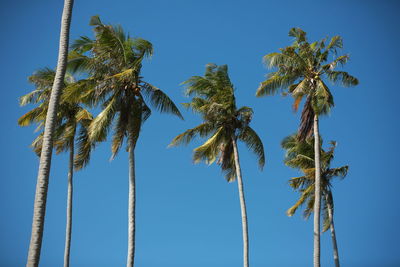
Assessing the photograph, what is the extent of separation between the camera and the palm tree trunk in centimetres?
1123

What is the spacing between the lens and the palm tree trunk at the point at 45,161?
11.2 meters

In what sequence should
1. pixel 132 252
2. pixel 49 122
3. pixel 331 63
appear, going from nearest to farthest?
1. pixel 49 122
2. pixel 132 252
3. pixel 331 63

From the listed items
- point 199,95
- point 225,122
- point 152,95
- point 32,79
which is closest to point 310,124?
point 225,122

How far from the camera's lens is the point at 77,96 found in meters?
19.3

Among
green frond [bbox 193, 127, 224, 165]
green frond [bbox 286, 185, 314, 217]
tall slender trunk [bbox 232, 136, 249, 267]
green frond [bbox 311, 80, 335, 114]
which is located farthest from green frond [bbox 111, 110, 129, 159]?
green frond [bbox 286, 185, 314, 217]

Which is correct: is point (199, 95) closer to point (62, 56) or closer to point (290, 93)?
point (290, 93)

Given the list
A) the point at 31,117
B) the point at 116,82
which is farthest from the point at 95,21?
the point at 31,117

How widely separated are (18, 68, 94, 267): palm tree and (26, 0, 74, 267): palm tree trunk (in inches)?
434

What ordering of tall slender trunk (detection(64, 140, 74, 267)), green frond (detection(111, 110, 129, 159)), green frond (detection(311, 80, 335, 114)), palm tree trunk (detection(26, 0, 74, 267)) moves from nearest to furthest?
palm tree trunk (detection(26, 0, 74, 267)) → green frond (detection(111, 110, 129, 159)) → green frond (detection(311, 80, 335, 114)) → tall slender trunk (detection(64, 140, 74, 267))

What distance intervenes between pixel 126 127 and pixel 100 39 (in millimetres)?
3959

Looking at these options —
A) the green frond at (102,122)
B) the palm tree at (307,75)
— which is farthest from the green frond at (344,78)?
the green frond at (102,122)

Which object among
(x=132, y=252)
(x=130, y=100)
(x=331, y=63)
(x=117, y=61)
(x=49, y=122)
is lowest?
(x=132, y=252)

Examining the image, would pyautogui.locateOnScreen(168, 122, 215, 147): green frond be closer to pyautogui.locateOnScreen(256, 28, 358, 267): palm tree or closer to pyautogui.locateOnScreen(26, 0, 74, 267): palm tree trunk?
pyautogui.locateOnScreen(256, 28, 358, 267): palm tree

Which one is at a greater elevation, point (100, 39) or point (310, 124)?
point (100, 39)
